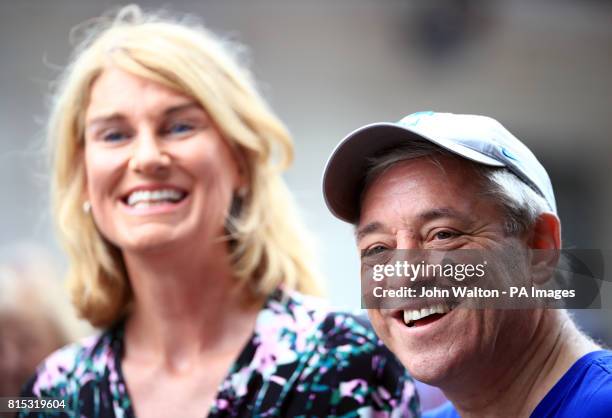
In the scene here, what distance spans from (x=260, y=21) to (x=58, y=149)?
169cm

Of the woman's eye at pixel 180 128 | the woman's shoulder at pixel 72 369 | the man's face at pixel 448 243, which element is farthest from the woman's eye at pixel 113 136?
the man's face at pixel 448 243

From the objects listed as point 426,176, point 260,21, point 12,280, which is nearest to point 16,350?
point 12,280

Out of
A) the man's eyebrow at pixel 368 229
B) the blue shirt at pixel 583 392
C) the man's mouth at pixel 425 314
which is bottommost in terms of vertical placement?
the blue shirt at pixel 583 392

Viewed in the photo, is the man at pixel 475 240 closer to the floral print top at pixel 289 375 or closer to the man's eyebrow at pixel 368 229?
the man's eyebrow at pixel 368 229

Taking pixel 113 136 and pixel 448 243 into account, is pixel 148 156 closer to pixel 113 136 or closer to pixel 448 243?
pixel 113 136

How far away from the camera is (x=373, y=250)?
1223mm

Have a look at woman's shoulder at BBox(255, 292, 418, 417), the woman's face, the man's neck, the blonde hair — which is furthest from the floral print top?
the man's neck

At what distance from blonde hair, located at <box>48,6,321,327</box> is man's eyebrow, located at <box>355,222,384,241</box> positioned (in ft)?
2.01

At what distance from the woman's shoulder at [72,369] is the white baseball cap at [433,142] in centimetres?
77

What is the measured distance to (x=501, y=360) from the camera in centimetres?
118

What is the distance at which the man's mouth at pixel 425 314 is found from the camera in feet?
3.80

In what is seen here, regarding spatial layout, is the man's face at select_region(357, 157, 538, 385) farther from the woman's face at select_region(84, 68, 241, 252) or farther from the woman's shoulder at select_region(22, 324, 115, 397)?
the woman's shoulder at select_region(22, 324, 115, 397)

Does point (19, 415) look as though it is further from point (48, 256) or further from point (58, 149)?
point (48, 256)

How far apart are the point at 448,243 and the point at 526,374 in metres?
0.23
